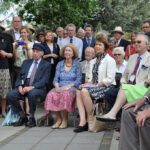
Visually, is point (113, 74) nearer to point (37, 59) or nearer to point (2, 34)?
point (37, 59)

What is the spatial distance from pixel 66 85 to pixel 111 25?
27.4 m

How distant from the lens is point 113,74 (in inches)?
253

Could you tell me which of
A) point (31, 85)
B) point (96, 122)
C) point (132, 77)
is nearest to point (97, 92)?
point (96, 122)

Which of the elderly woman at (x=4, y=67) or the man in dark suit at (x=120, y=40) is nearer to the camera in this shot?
the elderly woman at (x=4, y=67)

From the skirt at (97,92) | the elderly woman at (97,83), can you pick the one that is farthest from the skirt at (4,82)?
the skirt at (97,92)

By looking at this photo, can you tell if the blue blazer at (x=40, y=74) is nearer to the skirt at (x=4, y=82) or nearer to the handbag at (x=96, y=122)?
the skirt at (x=4, y=82)

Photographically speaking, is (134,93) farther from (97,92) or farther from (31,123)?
(31,123)

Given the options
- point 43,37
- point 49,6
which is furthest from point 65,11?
point 43,37

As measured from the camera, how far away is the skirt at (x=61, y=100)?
6.45 m

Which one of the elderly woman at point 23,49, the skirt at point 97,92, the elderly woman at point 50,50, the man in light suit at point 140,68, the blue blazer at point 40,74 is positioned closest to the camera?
the man in light suit at point 140,68

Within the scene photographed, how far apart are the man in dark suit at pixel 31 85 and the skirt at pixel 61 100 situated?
302 millimetres

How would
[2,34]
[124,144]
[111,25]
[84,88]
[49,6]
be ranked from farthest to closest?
[111,25] → [49,6] → [2,34] → [84,88] → [124,144]

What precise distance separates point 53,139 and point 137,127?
2.38 m

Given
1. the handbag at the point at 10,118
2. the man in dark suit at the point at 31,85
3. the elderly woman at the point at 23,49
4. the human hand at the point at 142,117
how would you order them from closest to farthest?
the human hand at the point at 142,117 < the man in dark suit at the point at 31,85 < the handbag at the point at 10,118 < the elderly woman at the point at 23,49
